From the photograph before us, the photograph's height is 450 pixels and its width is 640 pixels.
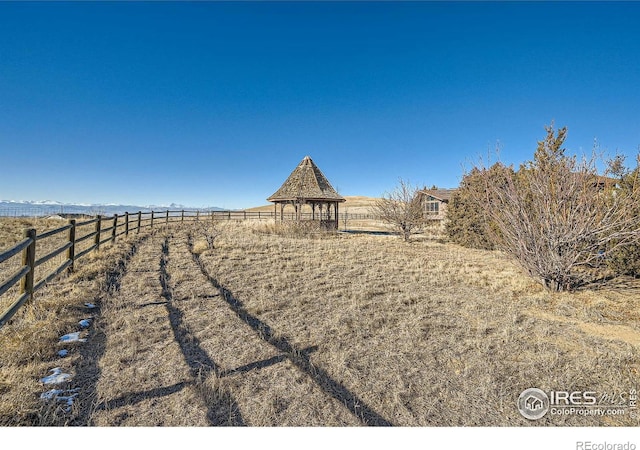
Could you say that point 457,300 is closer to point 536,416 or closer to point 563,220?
point 563,220

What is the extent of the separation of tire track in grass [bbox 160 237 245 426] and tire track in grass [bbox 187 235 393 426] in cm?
83

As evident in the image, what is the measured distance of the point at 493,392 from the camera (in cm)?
300

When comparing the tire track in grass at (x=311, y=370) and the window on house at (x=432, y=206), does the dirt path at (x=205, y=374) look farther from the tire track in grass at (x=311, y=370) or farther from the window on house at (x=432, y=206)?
the window on house at (x=432, y=206)

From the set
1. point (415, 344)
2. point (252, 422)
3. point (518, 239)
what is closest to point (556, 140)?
point (518, 239)

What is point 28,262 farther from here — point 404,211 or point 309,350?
point 404,211

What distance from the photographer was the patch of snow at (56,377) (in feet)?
9.78

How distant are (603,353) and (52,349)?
6.87 metres

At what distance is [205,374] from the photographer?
10.5 ft

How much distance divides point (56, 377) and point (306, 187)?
18323 millimetres

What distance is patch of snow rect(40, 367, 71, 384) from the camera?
298 centimetres

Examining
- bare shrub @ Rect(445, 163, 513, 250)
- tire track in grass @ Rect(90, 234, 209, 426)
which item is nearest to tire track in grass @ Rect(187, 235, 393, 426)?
tire track in grass @ Rect(90, 234, 209, 426)

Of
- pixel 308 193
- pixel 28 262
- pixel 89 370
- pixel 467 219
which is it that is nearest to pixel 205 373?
pixel 89 370

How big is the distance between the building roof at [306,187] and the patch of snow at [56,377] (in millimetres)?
16890

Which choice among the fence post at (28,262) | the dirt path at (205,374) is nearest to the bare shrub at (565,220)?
→ the dirt path at (205,374)
